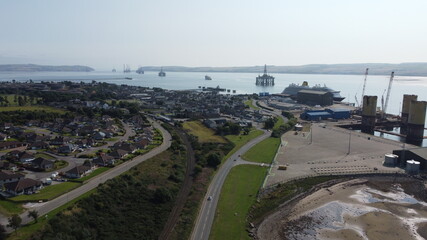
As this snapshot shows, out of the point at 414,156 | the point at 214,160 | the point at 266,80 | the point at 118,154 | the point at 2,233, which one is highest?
the point at 266,80

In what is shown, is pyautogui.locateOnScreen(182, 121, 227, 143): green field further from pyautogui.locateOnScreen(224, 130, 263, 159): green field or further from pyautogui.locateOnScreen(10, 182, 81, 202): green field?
pyautogui.locateOnScreen(10, 182, 81, 202): green field

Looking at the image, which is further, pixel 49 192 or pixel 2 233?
pixel 49 192

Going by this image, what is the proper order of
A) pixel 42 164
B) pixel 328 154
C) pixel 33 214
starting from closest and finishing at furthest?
1. pixel 33 214
2. pixel 42 164
3. pixel 328 154

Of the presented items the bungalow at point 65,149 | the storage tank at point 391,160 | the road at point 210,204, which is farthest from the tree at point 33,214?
the storage tank at point 391,160

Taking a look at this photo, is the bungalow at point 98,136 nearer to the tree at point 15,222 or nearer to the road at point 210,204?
the road at point 210,204

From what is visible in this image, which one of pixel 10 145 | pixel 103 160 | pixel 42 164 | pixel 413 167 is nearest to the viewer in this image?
pixel 42 164

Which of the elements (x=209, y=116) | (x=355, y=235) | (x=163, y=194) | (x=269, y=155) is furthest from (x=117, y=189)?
(x=209, y=116)

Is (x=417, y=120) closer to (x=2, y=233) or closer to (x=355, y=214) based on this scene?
(x=355, y=214)

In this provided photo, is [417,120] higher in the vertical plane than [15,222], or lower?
higher

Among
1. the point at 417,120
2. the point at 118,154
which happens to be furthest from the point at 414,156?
the point at 118,154
